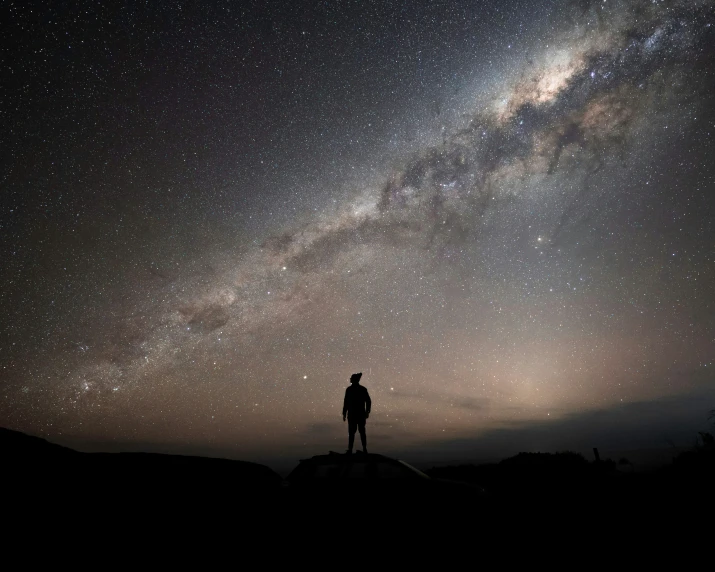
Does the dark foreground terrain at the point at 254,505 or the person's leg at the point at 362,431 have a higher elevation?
the person's leg at the point at 362,431

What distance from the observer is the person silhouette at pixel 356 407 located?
29.9 feet

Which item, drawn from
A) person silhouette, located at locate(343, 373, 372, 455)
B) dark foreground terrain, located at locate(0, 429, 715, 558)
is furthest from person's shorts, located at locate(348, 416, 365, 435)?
dark foreground terrain, located at locate(0, 429, 715, 558)

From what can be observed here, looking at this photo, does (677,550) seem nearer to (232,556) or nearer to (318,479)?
(318,479)

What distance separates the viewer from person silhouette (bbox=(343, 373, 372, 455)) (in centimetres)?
910

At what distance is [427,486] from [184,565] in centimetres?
228

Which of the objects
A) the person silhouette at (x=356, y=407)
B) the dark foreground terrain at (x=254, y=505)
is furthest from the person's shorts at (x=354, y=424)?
the dark foreground terrain at (x=254, y=505)

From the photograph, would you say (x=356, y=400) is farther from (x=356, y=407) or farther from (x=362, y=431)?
(x=362, y=431)

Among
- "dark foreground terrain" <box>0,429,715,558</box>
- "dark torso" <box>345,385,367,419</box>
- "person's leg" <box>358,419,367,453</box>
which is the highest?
"dark torso" <box>345,385,367,419</box>

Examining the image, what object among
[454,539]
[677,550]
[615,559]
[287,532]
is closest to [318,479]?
A: [287,532]

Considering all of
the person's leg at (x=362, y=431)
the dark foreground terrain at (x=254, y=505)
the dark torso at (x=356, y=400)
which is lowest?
the dark foreground terrain at (x=254, y=505)

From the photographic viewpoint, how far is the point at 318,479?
3918 millimetres

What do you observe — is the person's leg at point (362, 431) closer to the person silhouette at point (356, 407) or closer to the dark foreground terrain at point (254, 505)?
the person silhouette at point (356, 407)

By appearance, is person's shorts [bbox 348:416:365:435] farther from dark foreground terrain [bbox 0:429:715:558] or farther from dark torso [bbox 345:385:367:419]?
dark foreground terrain [bbox 0:429:715:558]

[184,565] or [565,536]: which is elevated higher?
[184,565]
